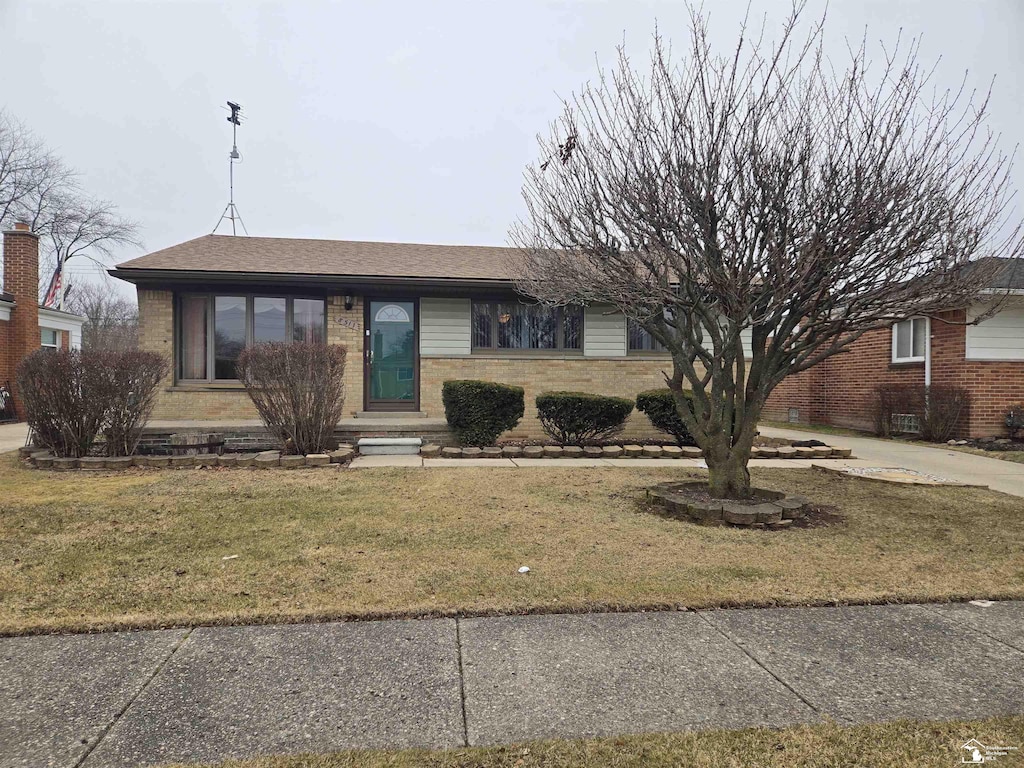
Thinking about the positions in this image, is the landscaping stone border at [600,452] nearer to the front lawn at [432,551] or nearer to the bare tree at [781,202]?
the front lawn at [432,551]

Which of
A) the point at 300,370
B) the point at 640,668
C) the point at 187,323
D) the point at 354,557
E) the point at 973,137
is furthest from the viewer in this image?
the point at 187,323

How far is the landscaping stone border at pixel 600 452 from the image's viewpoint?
28.8ft

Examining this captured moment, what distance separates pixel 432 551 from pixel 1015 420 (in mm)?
12006

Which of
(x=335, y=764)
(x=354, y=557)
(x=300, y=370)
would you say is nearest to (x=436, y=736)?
(x=335, y=764)

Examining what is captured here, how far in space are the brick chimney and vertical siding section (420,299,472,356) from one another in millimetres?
11156

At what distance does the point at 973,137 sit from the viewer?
5289 millimetres

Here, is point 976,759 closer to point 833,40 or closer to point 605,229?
point 605,229

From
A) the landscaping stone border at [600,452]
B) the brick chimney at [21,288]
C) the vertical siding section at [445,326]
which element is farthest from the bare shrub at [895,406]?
the brick chimney at [21,288]

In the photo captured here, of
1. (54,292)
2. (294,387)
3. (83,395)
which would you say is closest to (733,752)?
(294,387)

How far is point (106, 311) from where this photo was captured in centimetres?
4531

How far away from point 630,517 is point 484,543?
5.14 ft

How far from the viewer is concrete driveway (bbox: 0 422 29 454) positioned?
30.8 ft

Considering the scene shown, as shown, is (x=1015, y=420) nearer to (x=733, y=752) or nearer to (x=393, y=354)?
(x=393, y=354)

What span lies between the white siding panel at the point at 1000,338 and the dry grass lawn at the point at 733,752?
1142 centimetres
